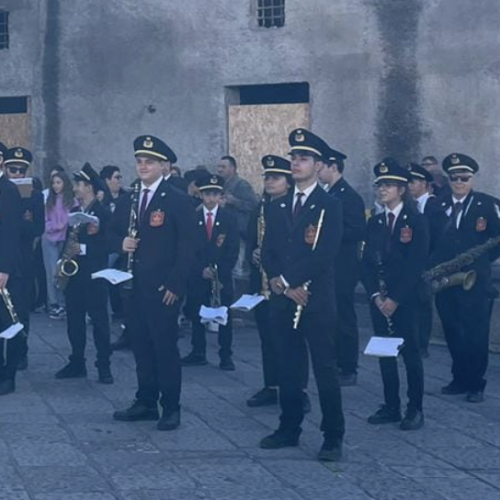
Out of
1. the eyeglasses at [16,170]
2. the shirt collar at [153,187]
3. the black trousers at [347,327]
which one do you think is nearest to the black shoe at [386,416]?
the black trousers at [347,327]

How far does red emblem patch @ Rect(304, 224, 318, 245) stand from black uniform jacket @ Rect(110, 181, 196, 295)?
115 centimetres

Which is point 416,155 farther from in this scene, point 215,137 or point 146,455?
Result: point 146,455

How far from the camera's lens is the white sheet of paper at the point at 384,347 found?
9.84 metres

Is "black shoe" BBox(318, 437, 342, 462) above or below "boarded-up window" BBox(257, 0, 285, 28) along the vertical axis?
below

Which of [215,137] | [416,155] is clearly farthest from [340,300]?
[215,137]

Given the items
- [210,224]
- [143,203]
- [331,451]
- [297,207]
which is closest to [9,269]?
Answer: [143,203]

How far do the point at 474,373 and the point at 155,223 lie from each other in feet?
10.9

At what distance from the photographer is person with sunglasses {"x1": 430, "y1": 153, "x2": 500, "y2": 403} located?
38.1 ft

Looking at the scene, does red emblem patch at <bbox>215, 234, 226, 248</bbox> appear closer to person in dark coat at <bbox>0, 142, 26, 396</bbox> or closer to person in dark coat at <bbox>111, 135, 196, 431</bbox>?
person in dark coat at <bbox>0, 142, 26, 396</bbox>

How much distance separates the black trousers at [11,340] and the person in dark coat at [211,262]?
7.70 feet

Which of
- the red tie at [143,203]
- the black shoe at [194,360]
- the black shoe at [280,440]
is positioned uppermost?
the red tie at [143,203]

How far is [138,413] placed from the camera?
10336 millimetres

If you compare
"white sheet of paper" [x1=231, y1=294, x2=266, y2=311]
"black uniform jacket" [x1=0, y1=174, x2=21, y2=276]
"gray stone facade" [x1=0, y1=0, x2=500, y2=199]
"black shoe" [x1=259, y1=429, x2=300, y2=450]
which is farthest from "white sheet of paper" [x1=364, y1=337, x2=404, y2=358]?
"gray stone facade" [x1=0, y1=0, x2=500, y2=199]

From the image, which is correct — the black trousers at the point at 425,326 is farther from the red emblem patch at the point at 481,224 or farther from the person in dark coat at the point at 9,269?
the person in dark coat at the point at 9,269
